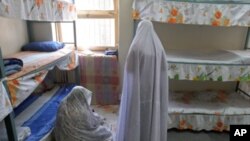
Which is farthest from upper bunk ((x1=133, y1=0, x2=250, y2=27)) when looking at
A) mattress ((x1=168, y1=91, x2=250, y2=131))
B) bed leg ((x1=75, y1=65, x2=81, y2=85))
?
bed leg ((x1=75, y1=65, x2=81, y2=85))

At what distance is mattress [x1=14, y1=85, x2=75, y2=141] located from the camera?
1623mm

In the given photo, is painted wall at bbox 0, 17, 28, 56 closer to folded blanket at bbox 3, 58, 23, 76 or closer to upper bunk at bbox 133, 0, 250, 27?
folded blanket at bbox 3, 58, 23, 76

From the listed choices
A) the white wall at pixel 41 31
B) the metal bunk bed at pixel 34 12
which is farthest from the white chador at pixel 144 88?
the white wall at pixel 41 31

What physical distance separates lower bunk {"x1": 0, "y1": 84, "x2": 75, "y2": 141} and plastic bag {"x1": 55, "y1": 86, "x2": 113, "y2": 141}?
135mm

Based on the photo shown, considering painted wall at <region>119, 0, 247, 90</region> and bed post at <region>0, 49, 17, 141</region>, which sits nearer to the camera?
bed post at <region>0, 49, 17, 141</region>

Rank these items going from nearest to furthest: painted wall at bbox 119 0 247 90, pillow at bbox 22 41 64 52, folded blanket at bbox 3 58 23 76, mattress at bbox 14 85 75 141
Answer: folded blanket at bbox 3 58 23 76
mattress at bbox 14 85 75 141
pillow at bbox 22 41 64 52
painted wall at bbox 119 0 247 90

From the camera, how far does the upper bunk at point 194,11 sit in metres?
1.78

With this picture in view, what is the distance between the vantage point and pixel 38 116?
183cm

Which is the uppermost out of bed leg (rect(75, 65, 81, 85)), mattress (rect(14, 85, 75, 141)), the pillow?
the pillow

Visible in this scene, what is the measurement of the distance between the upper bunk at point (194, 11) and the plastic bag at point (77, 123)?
3.48ft

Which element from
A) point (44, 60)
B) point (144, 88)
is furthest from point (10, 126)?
point (144, 88)

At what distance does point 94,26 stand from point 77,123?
161cm

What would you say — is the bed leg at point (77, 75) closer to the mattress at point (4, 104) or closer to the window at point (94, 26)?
the window at point (94, 26)

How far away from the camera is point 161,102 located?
1304 mm
